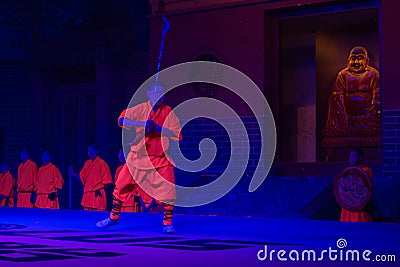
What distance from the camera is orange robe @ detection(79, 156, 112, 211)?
50.9 ft

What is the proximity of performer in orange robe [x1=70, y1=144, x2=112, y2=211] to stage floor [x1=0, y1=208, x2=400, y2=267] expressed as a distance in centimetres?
459

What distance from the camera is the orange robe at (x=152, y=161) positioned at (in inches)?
349

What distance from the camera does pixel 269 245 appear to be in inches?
283

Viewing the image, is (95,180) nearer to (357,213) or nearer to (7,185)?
(7,185)

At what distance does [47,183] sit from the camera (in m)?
16.6

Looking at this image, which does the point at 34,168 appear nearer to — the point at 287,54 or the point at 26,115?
the point at 26,115

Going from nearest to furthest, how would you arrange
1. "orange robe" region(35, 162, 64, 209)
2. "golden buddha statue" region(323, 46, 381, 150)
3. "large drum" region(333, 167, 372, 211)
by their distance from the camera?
"large drum" region(333, 167, 372, 211) < "golden buddha statue" region(323, 46, 381, 150) < "orange robe" region(35, 162, 64, 209)

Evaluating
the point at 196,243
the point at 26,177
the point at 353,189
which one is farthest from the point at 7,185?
the point at 196,243

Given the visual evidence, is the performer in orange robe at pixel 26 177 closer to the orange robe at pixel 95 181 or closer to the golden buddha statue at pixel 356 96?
the orange robe at pixel 95 181

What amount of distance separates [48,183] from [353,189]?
7.42 m

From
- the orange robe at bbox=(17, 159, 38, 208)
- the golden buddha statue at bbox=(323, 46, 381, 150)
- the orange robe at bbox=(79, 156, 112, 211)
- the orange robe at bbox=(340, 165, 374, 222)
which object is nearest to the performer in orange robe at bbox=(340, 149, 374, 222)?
the orange robe at bbox=(340, 165, 374, 222)

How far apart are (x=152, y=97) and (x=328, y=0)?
4842mm

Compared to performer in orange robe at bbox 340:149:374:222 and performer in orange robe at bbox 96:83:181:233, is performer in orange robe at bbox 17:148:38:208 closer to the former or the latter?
performer in orange robe at bbox 340:149:374:222

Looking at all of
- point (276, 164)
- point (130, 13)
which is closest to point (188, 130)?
point (276, 164)
